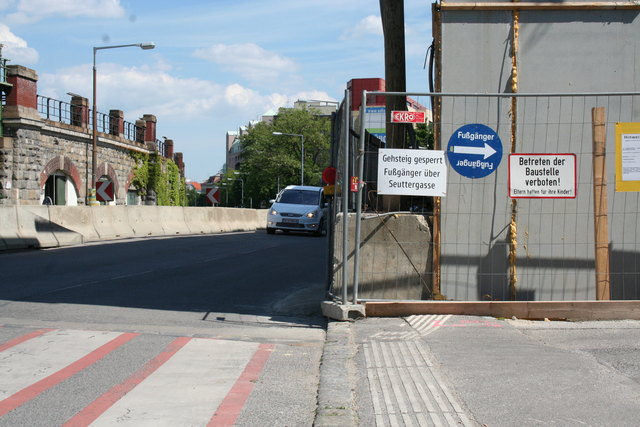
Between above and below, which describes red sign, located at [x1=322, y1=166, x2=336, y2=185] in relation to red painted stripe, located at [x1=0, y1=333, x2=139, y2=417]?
above

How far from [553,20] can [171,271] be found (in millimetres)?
7806

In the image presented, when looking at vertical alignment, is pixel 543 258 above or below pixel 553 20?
below

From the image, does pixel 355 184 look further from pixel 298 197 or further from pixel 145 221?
pixel 298 197

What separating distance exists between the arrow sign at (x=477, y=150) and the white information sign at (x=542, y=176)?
0.78ft

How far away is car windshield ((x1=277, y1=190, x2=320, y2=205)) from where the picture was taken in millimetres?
28656

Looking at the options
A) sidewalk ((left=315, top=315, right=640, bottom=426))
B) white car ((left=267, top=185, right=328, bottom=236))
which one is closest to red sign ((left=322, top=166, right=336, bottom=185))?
sidewalk ((left=315, top=315, right=640, bottom=426))

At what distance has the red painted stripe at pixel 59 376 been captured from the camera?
468cm

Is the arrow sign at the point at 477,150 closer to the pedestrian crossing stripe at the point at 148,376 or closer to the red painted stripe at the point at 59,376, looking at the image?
the pedestrian crossing stripe at the point at 148,376

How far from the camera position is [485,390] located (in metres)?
4.88

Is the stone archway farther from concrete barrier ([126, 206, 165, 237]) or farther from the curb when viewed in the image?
the curb

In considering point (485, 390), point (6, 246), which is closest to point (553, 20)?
point (485, 390)

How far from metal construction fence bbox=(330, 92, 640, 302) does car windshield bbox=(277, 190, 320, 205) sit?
20.9 m

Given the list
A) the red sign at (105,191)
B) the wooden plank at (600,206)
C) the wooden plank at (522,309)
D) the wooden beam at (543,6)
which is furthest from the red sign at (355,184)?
the red sign at (105,191)

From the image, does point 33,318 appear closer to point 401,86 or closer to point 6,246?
point 401,86
